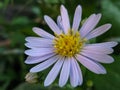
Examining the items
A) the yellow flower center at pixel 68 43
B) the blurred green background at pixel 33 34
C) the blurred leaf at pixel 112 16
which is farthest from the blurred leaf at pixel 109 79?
the blurred leaf at pixel 112 16

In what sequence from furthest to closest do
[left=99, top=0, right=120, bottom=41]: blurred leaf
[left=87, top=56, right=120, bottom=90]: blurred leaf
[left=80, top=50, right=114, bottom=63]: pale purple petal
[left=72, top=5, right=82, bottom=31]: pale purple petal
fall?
[left=99, top=0, right=120, bottom=41]: blurred leaf
[left=87, top=56, right=120, bottom=90]: blurred leaf
[left=72, top=5, right=82, bottom=31]: pale purple petal
[left=80, top=50, right=114, bottom=63]: pale purple petal

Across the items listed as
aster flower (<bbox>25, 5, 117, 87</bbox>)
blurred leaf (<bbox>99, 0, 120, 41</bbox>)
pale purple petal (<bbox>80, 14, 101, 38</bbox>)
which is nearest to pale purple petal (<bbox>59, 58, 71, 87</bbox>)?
aster flower (<bbox>25, 5, 117, 87</bbox>)

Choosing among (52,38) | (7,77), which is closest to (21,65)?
(7,77)

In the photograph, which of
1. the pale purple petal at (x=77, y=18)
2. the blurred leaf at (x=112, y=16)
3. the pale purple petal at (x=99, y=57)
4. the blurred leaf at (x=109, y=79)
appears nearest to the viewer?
the pale purple petal at (x=99, y=57)

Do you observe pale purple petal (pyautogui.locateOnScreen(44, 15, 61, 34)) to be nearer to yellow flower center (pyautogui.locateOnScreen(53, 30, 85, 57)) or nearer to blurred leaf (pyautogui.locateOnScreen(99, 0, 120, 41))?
yellow flower center (pyautogui.locateOnScreen(53, 30, 85, 57))

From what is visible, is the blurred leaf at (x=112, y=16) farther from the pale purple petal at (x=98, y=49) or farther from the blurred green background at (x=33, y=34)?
the pale purple petal at (x=98, y=49)

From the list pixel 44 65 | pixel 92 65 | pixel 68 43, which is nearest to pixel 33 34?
pixel 68 43

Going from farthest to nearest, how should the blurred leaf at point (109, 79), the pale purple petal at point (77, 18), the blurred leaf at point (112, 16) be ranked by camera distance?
the blurred leaf at point (112, 16), the blurred leaf at point (109, 79), the pale purple petal at point (77, 18)

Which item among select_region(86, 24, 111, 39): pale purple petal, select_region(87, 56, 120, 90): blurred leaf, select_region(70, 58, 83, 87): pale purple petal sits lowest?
select_region(87, 56, 120, 90): blurred leaf
